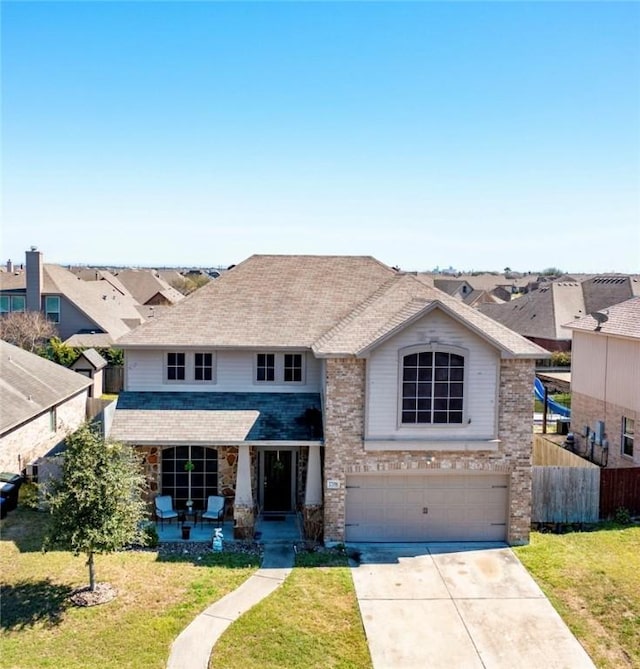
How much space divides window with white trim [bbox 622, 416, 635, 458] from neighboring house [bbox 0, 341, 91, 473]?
1734 centimetres

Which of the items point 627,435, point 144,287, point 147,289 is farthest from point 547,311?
point 144,287

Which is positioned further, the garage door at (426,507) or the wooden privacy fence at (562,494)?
the wooden privacy fence at (562,494)

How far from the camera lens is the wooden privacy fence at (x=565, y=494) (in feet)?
57.1

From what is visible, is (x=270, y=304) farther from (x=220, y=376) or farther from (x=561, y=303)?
(x=561, y=303)

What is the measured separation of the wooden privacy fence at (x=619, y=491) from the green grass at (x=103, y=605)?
9839 millimetres

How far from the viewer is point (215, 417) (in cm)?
1777

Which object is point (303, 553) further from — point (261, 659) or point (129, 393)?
Answer: point (129, 393)

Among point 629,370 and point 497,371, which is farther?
point 629,370

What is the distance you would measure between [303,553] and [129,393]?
7029 millimetres

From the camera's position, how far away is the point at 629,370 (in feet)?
69.6

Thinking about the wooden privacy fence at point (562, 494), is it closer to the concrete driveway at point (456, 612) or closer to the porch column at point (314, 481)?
the concrete driveway at point (456, 612)

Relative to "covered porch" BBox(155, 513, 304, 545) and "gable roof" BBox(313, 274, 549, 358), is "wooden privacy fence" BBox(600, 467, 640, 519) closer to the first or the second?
"gable roof" BBox(313, 274, 549, 358)

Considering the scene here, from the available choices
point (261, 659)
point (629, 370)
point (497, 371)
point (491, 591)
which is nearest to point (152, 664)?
point (261, 659)

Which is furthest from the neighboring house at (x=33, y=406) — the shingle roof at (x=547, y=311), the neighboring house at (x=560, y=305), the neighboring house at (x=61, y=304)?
the shingle roof at (x=547, y=311)
